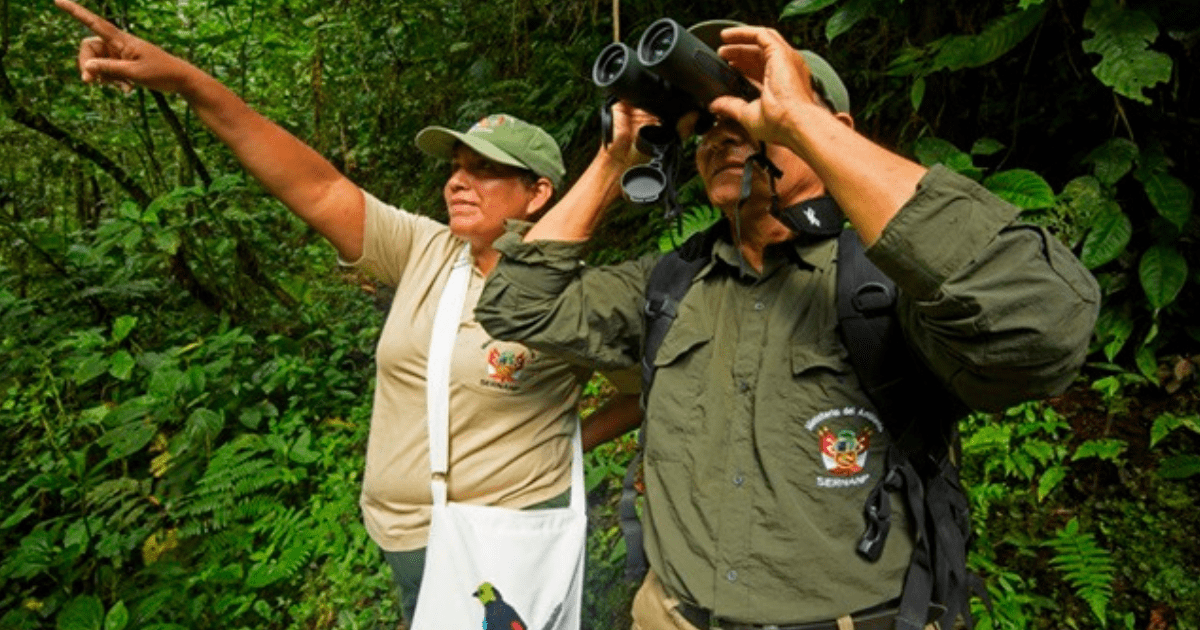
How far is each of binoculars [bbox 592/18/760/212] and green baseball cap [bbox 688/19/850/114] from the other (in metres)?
0.12

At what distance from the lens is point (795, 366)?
1.49 metres

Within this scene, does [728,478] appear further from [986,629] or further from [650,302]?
[986,629]

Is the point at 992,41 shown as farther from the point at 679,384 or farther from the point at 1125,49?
the point at 679,384

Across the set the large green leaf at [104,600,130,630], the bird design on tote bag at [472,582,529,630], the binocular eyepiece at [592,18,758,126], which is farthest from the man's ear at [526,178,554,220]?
the large green leaf at [104,600,130,630]

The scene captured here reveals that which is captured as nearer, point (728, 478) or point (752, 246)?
point (728, 478)

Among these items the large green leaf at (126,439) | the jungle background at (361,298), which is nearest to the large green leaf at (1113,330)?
the jungle background at (361,298)

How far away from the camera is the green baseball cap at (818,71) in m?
1.66

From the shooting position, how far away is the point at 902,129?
12.3 ft

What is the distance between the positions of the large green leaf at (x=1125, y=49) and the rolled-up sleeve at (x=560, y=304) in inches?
70.5

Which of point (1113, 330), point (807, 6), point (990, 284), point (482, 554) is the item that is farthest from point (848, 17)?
point (482, 554)

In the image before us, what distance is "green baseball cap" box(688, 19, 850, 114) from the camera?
1.66 meters

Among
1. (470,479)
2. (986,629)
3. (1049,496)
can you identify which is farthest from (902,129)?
(470,479)

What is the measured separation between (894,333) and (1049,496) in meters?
2.20

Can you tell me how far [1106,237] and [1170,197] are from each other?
26 centimetres
